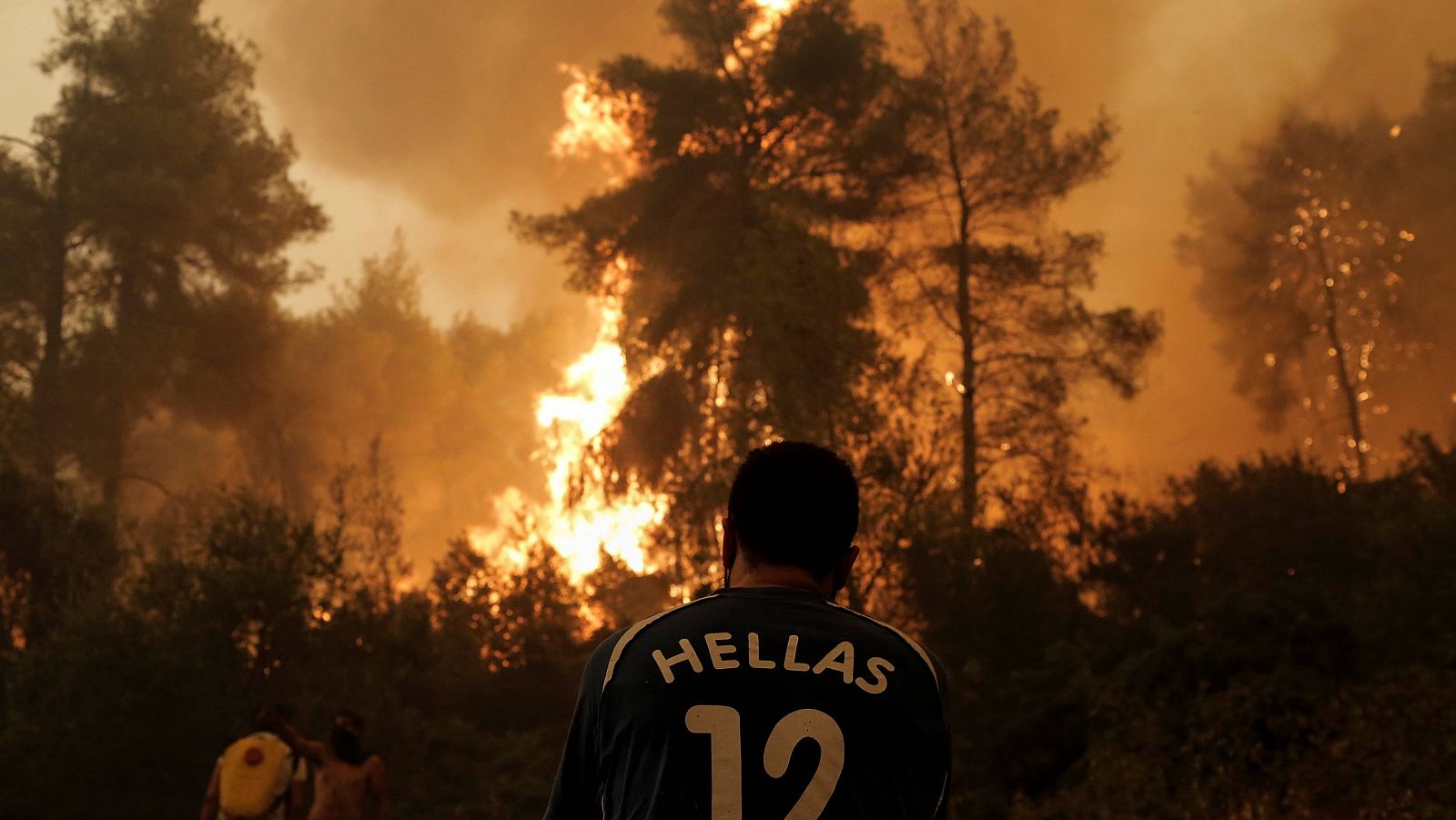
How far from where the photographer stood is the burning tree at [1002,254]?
947 inches

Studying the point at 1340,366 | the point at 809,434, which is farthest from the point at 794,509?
the point at 1340,366

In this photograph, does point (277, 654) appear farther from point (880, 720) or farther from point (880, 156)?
point (880, 720)

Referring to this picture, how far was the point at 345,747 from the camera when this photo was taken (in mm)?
9266

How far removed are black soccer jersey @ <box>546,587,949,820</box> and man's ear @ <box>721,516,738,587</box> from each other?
0.16 m

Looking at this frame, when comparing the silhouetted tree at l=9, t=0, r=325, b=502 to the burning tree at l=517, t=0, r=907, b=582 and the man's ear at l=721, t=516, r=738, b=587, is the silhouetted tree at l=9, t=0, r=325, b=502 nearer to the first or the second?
the burning tree at l=517, t=0, r=907, b=582

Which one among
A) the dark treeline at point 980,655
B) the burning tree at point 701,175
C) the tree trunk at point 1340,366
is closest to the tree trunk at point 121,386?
the dark treeline at point 980,655

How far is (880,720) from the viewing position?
201 cm

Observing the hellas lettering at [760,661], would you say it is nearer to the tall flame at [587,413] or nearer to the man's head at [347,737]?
the man's head at [347,737]

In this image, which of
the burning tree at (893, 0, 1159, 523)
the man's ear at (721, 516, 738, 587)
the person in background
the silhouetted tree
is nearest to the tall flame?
the burning tree at (893, 0, 1159, 523)

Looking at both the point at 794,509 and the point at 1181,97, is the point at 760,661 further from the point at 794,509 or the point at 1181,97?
the point at 1181,97

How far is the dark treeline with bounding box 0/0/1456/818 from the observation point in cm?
1358

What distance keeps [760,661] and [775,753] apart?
0.49 feet

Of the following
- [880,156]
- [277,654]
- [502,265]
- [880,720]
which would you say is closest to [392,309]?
[502,265]

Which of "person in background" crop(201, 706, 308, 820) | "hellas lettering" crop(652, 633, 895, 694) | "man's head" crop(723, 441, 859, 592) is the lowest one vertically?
"person in background" crop(201, 706, 308, 820)
